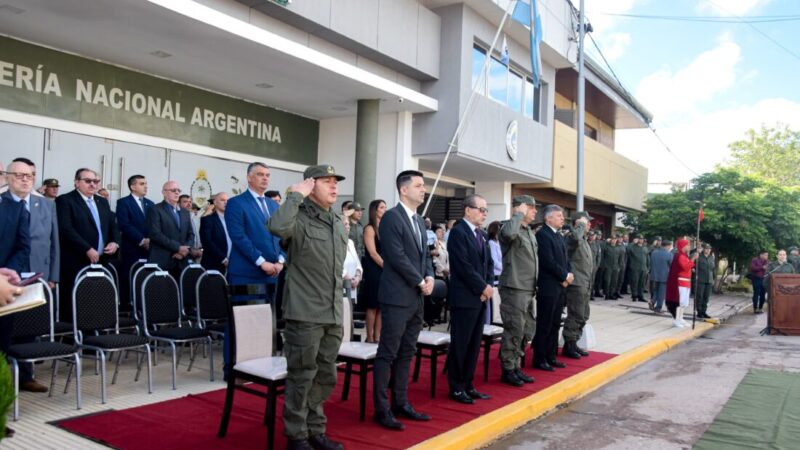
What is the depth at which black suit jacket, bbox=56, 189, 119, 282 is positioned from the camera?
670 centimetres

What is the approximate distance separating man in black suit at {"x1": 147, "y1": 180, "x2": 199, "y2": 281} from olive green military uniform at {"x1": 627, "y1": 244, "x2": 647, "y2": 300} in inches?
603

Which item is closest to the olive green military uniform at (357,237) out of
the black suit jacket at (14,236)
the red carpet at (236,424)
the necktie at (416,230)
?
the red carpet at (236,424)

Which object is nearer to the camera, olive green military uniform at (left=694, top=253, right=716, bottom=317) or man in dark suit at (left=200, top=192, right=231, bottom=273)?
man in dark suit at (left=200, top=192, right=231, bottom=273)

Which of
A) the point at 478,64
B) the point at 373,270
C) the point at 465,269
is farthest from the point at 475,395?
the point at 478,64

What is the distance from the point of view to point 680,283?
1282 centimetres

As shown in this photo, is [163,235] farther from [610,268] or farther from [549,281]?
[610,268]

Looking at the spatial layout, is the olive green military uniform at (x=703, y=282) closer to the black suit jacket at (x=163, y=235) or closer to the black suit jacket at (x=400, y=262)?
the black suit jacket at (x=400, y=262)

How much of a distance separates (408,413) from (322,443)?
113 cm

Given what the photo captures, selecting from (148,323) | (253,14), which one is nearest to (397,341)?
(148,323)

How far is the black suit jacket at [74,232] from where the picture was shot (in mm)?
6695

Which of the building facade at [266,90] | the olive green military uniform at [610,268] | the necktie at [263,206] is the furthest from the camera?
the olive green military uniform at [610,268]

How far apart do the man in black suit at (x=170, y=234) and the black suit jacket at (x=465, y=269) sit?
143 inches

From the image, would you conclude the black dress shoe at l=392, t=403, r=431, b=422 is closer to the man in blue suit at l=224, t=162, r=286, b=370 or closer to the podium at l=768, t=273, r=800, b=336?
the man in blue suit at l=224, t=162, r=286, b=370

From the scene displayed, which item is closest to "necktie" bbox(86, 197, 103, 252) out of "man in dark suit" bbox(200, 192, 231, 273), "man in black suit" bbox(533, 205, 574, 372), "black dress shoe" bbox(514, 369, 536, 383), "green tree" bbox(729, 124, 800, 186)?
"man in dark suit" bbox(200, 192, 231, 273)
